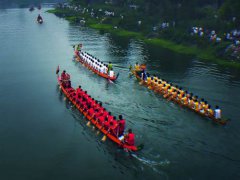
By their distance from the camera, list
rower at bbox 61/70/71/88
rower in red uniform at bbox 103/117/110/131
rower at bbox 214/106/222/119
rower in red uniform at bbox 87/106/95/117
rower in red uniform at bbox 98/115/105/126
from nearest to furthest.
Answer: rower in red uniform at bbox 103/117/110/131, rower in red uniform at bbox 98/115/105/126, rower at bbox 214/106/222/119, rower in red uniform at bbox 87/106/95/117, rower at bbox 61/70/71/88

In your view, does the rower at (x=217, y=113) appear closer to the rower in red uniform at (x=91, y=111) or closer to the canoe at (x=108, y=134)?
the canoe at (x=108, y=134)

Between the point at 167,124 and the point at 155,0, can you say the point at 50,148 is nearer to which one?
the point at 167,124

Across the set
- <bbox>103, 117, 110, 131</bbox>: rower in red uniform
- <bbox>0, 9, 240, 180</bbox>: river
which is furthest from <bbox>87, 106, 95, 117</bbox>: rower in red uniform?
<bbox>103, 117, 110, 131</bbox>: rower in red uniform

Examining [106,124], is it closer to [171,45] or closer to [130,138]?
[130,138]

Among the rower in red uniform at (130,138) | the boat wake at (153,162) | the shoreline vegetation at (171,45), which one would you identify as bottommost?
the boat wake at (153,162)

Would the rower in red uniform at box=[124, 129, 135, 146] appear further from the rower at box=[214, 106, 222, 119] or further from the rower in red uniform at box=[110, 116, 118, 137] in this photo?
the rower at box=[214, 106, 222, 119]

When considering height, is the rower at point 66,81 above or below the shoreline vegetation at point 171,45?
below

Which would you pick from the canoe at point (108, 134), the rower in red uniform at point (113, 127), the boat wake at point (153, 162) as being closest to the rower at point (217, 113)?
the boat wake at point (153, 162)

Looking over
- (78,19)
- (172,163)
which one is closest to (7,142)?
(172,163)
